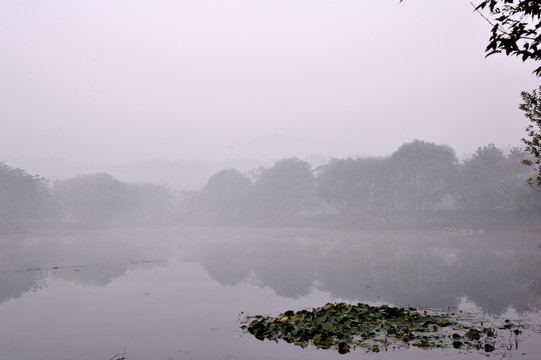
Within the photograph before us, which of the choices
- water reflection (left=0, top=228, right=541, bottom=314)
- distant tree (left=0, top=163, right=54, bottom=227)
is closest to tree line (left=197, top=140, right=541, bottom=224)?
water reflection (left=0, top=228, right=541, bottom=314)

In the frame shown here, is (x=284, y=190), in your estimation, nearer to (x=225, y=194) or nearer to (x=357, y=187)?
(x=225, y=194)

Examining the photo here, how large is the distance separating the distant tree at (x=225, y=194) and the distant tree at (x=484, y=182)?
6570 centimetres

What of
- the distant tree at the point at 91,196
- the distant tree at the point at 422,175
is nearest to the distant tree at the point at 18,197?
the distant tree at the point at 91,196

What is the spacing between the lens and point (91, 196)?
11769 cm

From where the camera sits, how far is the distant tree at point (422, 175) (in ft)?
315

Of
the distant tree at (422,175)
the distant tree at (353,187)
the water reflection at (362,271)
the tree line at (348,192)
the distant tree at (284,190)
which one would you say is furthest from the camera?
the distant tree at (284,190)

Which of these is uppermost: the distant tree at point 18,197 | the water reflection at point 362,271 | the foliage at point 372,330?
the distant tree at point 18,197

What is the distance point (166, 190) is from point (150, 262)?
132 metres

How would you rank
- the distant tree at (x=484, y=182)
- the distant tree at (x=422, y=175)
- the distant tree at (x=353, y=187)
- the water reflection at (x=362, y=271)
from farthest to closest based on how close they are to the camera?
the distant tree at (x=353, y=187) → the distant tree at (x=422, y=175) → the distant tree at (x=484, y=182) → the water reflection at (x=362, y=271)

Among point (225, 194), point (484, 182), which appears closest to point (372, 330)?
point (484, 182)

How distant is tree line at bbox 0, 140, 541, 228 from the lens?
3529 inches

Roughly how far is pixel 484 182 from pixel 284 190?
53656mm

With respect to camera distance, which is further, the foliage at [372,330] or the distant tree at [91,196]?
the distant tree at [91,196]

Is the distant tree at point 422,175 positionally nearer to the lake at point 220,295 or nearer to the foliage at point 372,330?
the lake at point 220,295
